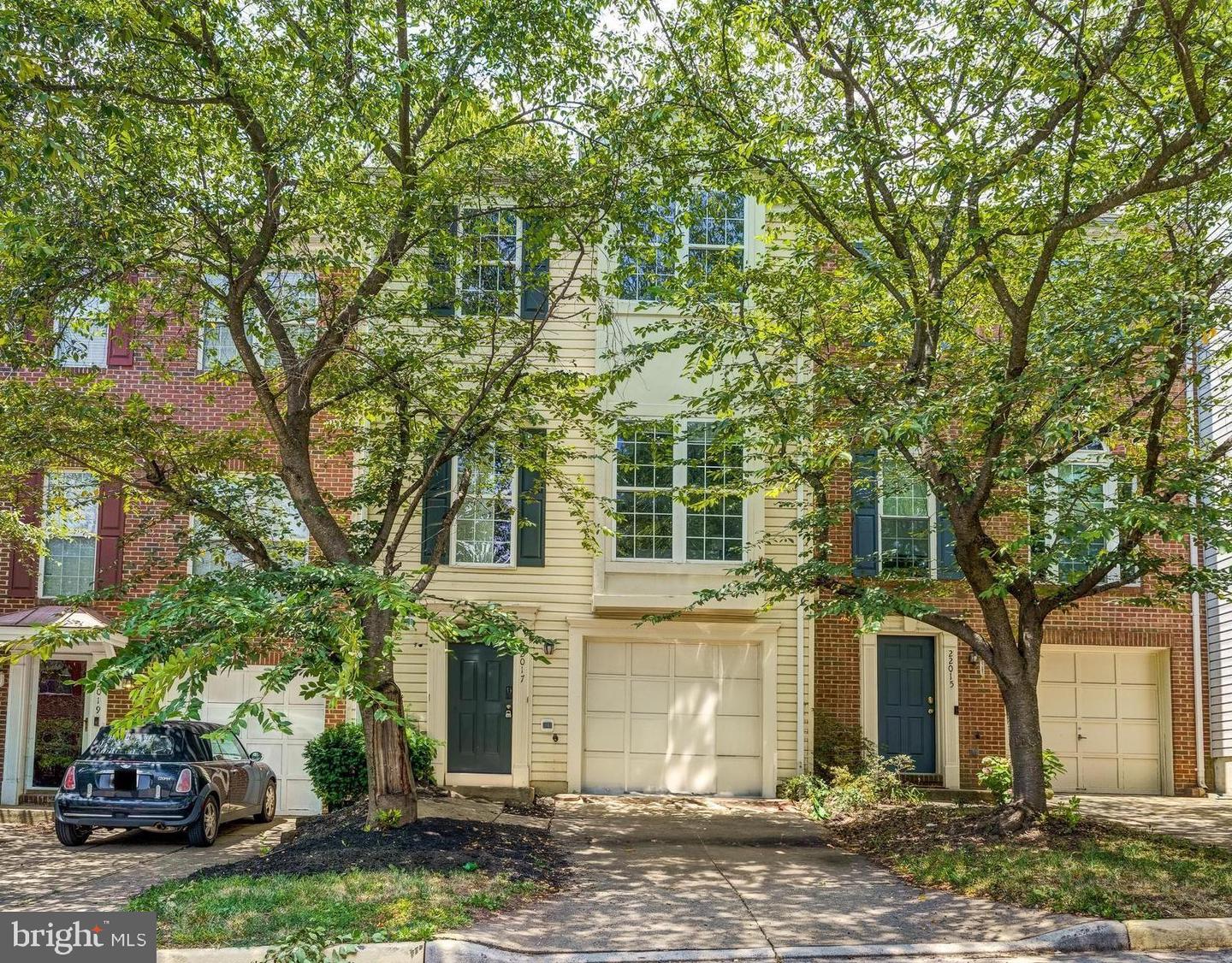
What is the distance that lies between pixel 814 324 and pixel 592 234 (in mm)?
3007

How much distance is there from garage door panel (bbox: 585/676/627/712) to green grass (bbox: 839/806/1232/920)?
4.99 meters

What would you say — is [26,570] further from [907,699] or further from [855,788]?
[907,699]

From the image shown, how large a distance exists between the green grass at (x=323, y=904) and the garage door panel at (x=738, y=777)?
289 inches

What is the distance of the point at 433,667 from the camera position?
1585cm

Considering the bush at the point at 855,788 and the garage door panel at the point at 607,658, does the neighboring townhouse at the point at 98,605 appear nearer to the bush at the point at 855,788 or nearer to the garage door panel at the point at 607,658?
the garage door panel at the point at 607,658

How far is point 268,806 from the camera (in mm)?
14875

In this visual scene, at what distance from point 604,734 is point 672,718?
1.01 meters

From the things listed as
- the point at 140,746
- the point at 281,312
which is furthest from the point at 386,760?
the point at 281,312

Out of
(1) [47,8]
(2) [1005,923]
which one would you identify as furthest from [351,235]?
(2) [1005,923]

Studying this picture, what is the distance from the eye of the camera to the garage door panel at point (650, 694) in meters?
16.2

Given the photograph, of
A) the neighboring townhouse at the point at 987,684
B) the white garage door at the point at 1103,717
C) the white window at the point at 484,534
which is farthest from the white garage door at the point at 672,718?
the white garage door at the point at 1103,717

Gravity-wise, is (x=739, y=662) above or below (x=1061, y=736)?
above

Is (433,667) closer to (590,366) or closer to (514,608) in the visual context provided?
(514,608)

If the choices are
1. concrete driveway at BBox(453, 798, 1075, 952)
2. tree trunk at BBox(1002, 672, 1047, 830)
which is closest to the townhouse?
concrete driveway at BBox(453, 798, 1075, 952)
